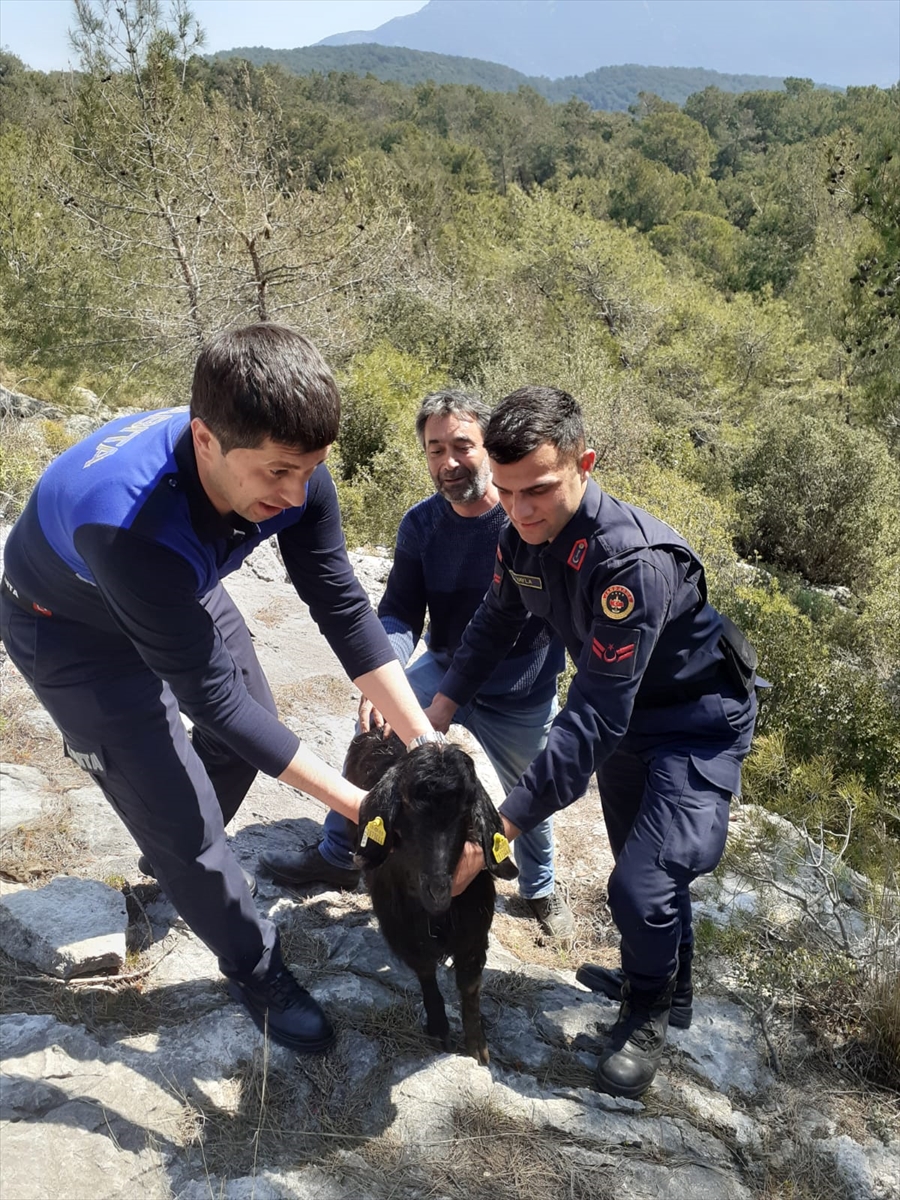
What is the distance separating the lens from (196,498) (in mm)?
2189

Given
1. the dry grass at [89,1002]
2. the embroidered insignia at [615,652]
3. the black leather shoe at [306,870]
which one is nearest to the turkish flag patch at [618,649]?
the embroidered insignia at [615,652]

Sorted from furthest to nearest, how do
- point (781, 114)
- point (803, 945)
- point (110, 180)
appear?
point (781, 114) < point (110, 180) < point (803, 945)

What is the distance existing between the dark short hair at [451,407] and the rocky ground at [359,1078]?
2033 mm

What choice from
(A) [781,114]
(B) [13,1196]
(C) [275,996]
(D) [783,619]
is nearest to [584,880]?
(C) [275,996]

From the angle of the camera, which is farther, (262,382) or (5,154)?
(5,154)

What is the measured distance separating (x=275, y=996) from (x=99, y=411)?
14.0 m

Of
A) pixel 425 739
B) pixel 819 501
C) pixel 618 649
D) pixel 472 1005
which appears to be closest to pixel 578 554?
pixel 618 649

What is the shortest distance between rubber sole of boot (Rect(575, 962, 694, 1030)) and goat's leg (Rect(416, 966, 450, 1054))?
63 cm

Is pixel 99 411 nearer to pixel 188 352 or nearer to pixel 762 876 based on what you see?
pixel 188 352

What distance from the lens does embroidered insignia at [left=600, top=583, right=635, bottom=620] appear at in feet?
8.16

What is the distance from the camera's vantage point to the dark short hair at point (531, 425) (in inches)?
98.1

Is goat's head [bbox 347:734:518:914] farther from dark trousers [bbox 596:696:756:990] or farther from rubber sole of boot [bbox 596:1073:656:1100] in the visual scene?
rubber sole of boot [bbox 596:1073:656:1100]

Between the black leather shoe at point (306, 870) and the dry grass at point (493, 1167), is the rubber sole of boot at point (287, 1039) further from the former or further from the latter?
the black leather shoe at point (306, 870)

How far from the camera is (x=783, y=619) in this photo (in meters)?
7.29
